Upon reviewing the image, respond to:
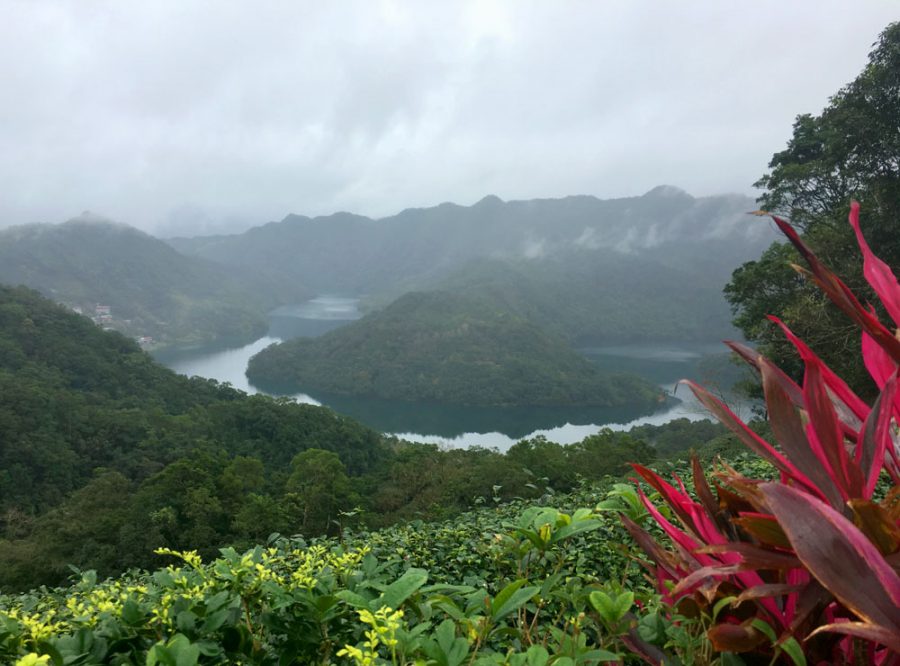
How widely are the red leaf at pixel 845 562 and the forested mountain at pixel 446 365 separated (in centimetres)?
4659

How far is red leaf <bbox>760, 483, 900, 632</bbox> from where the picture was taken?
0.42 metres

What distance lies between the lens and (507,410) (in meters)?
46.9

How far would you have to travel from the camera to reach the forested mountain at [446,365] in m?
49.1

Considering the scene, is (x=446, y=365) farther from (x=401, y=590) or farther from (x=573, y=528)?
(x=401, y=590)

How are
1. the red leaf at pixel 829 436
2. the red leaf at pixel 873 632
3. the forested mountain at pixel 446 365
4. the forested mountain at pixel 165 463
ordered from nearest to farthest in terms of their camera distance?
1. the red leaf at pixel 873 632
2. the red leaf at pixel 829 436
3. the forested mountain at pixel 165 463
4. the forested mountain at pixel 446 365

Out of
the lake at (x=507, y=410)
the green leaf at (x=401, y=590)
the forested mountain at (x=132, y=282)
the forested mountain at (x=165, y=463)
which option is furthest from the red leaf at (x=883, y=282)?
the forested mountain at (x=132, y=282)

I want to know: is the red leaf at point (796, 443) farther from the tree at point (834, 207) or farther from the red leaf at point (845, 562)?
the tree at point (834, 207)

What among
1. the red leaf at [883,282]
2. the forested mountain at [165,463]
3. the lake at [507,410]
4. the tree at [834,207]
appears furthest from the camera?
the lake at [507,410]

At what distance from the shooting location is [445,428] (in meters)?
41.7

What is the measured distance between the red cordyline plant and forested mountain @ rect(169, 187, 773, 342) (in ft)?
258

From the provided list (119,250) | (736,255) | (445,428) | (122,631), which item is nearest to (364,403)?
(445,428)

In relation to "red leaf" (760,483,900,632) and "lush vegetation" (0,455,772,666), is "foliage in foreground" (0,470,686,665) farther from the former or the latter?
"red leaf" (760,483,900,632)

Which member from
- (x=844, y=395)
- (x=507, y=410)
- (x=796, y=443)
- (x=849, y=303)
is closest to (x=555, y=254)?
(x=507, y=410)

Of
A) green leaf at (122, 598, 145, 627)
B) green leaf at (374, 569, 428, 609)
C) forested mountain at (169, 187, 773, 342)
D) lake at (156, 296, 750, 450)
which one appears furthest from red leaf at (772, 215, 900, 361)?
forested mountain at (169, 187, 773, 342)
